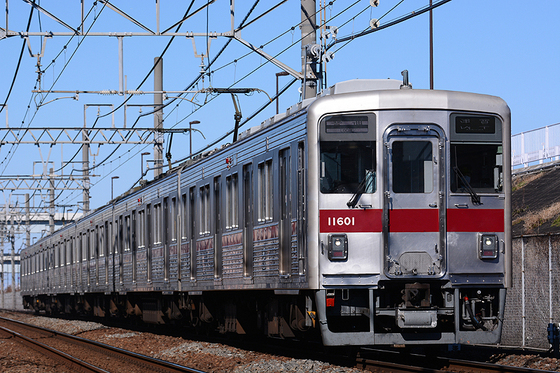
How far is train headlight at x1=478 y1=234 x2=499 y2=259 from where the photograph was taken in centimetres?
1054

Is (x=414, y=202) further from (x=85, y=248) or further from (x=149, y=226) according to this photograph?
(x=85, y=248)

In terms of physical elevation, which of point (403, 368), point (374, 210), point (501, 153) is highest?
point (501, 153)

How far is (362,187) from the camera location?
10461mm

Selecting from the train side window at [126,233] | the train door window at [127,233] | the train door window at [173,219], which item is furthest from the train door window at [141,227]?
the train door window at [173,219]

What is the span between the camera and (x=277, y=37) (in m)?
16.4

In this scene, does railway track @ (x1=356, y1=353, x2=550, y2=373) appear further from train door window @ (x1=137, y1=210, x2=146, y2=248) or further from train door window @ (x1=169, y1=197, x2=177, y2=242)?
train door window @ (x1=137, y1=210, x2=146, y2=248)

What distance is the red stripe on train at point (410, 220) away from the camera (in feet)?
34.0

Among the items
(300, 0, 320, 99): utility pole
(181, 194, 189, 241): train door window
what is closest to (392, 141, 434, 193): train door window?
(300, 0, 320, 99): utility pole

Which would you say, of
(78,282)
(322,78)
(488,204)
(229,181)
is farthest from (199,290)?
(78,282)

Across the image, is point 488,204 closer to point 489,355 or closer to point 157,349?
point 489,355

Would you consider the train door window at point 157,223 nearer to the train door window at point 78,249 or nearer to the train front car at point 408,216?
the train front car at point 408,216

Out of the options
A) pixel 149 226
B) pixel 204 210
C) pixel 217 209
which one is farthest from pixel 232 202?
pixel 149 226

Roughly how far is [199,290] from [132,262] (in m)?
6.45

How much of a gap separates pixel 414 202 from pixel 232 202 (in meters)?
4.48
